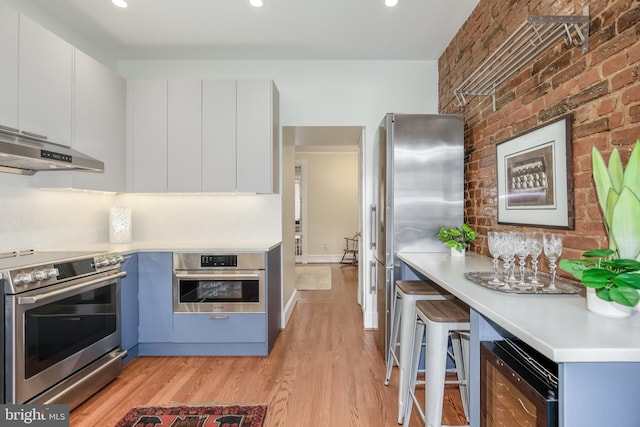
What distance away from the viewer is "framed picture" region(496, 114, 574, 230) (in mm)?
1511

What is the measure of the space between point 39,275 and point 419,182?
242 centimetres

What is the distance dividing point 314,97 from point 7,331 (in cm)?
284

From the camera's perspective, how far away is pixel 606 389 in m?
0.79

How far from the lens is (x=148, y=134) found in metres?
2.89

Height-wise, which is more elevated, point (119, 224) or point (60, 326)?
point (119, 224)

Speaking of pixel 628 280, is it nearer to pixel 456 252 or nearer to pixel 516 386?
pixel 516 386

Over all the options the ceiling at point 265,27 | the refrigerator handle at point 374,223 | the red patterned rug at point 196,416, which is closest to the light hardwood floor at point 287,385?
the red patterned rug at point 196,416

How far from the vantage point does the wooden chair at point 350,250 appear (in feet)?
23.4

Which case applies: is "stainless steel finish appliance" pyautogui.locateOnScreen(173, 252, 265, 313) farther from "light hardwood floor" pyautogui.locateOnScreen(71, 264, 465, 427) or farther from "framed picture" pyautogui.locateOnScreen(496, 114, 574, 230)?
"framed picture" pyautogui.locateOnScreen(496, 114, 574, 230)

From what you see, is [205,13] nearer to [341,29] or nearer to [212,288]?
[341,29]

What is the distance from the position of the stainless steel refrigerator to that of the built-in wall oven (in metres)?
1.34

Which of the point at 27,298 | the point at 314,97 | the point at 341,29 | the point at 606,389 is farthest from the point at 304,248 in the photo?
the point at 606,389

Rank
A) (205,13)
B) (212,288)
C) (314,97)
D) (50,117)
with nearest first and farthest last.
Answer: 1. (50,117)
2. (205,13)
3. (212,288)
4. (314,97)

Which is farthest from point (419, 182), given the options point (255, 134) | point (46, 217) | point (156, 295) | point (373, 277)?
point (46, 217)
